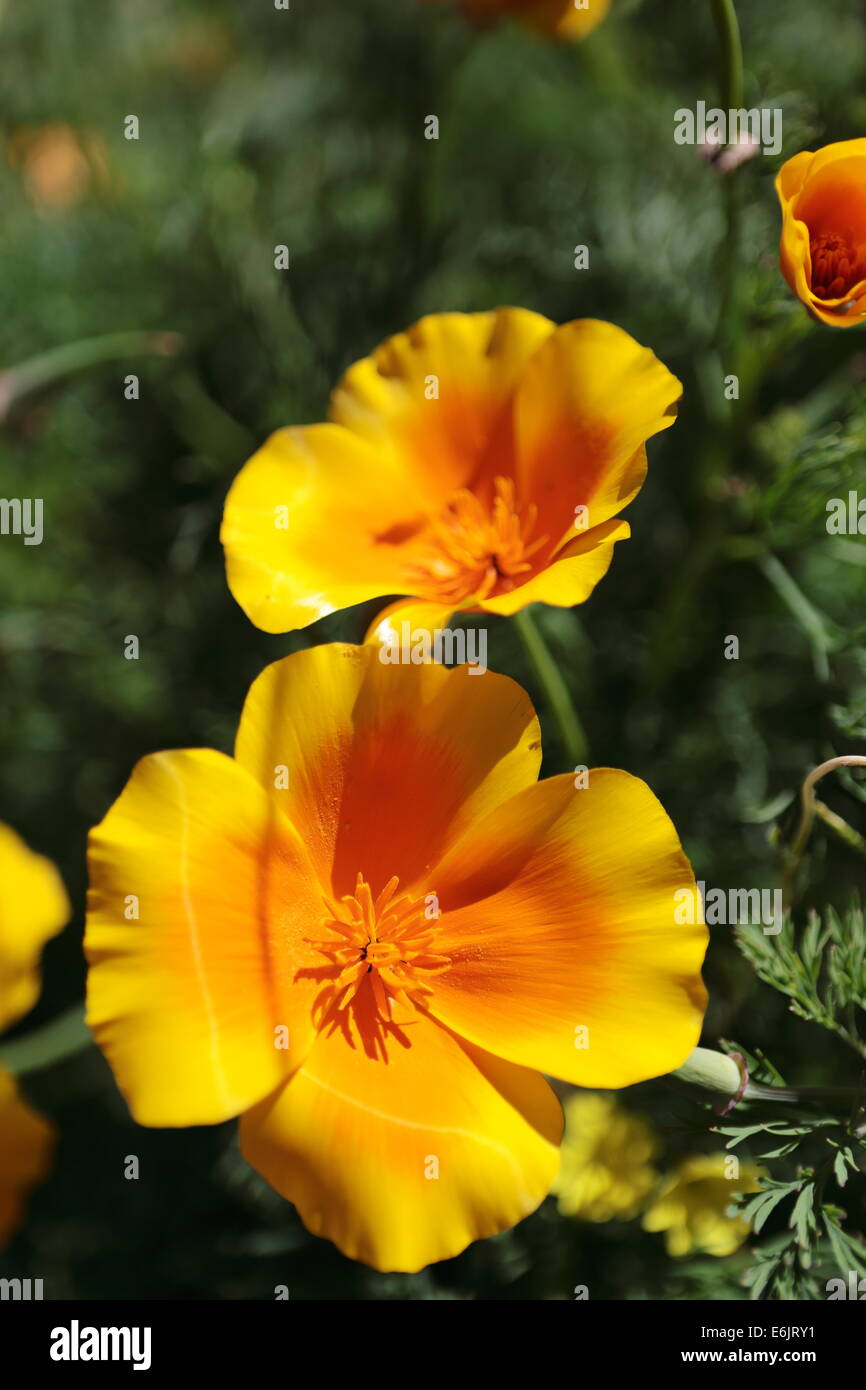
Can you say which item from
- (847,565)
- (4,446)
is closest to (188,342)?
(4,446)

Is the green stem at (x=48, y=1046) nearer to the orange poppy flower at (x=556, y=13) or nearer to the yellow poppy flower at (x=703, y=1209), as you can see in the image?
the yellow poppy flower at (x=703, y=1209)

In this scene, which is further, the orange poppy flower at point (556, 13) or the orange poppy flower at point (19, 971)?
the orange poppy flower at point (556, 13)

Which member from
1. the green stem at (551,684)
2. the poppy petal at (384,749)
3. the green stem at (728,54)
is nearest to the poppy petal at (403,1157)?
the poppy petal at (384,749)

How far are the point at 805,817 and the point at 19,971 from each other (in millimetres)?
559

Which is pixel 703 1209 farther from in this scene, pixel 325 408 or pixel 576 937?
pixel 325 408

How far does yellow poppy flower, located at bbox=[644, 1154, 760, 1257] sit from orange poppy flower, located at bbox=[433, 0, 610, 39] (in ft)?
3.16

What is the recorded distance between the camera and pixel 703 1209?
946 mm

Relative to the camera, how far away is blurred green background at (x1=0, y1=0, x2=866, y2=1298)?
1.05 metres

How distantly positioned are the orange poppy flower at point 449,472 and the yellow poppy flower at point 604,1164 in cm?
48

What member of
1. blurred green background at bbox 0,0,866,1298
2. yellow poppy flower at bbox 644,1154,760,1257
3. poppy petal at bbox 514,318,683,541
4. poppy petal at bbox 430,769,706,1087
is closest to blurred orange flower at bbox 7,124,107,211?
blurred green background at bbox 0,0,866,1298

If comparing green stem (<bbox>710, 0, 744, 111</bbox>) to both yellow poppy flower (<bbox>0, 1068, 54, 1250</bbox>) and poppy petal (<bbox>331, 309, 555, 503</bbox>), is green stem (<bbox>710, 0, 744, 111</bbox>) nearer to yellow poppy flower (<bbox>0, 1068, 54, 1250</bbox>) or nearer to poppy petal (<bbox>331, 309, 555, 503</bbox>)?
poppy petal (<bbox>331, 309, 555, 503</bbox>)

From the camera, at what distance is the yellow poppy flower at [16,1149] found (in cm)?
86

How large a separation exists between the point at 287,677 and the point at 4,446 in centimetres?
84

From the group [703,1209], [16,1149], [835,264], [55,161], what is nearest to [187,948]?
[16,1149]
